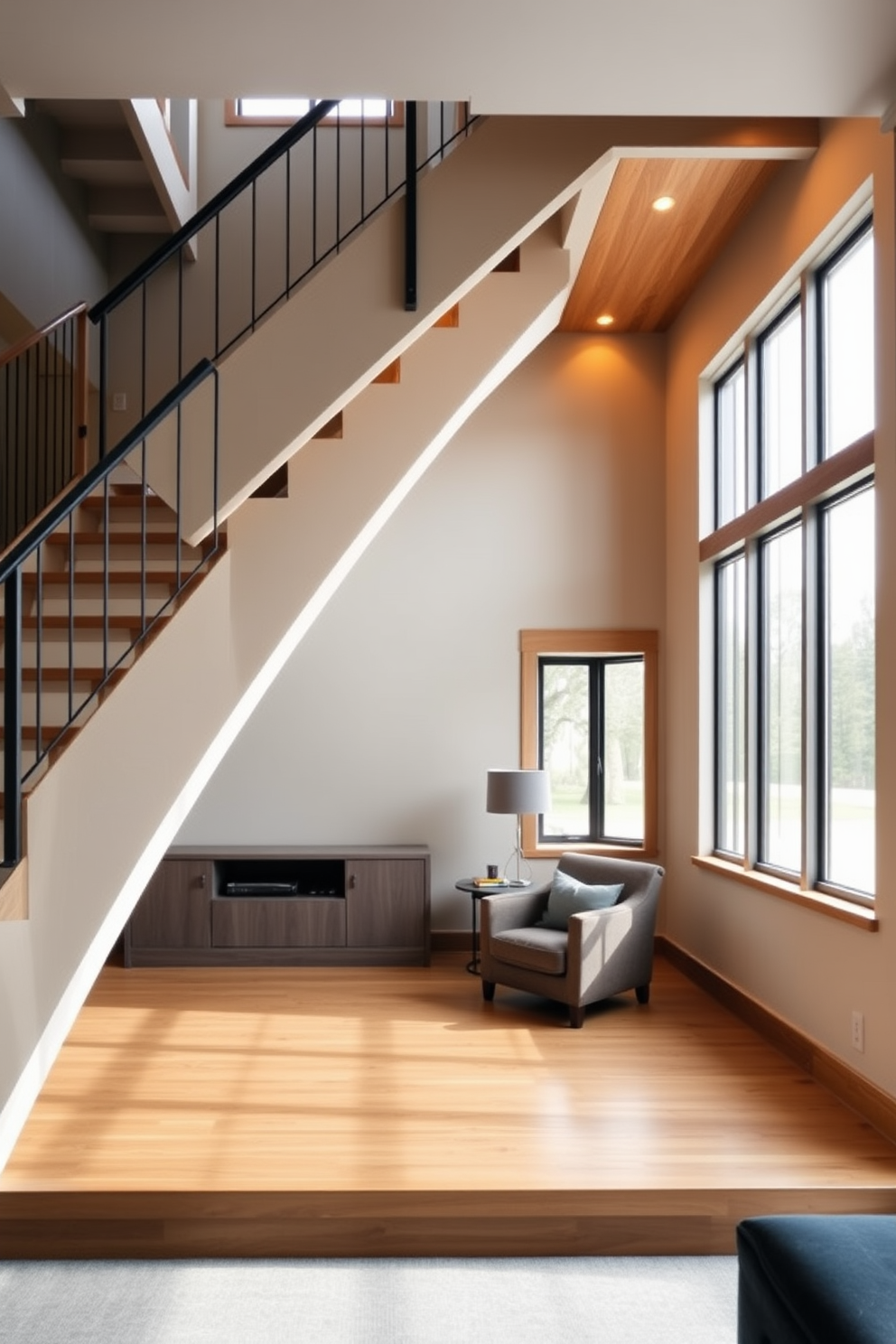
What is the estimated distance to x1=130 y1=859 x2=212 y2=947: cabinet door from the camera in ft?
24.2

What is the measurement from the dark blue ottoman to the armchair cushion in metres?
3.30

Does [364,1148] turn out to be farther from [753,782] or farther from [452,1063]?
[753,782]

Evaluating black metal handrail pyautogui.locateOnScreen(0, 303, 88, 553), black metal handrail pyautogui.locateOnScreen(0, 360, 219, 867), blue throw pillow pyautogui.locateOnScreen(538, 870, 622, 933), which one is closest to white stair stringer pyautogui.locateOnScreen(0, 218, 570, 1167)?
black metal handrail pyautogui.locateOnScreen(0, 360, 219, 867)

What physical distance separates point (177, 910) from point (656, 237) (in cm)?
493

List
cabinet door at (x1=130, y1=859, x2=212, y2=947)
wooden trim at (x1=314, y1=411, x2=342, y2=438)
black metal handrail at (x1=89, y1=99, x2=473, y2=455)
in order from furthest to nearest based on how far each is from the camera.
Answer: black metal handrail at (x1=89, y1=99, x2=473, y2=455) → cabinet door at (x1=130, y1=859, x2=212, y2=947) → wooden trim at (x1=314, y1=411, x2=342, y2=438)

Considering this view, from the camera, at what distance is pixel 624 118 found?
16.5 feet

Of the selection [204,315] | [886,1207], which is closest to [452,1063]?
[886,1207]

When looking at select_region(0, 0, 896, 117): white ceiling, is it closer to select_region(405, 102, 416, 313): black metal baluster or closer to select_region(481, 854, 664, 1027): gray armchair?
select_region(405, 102, 416, 313): black metal baluster

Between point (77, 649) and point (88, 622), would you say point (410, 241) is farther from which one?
point (77, 649)

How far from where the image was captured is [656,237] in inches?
253

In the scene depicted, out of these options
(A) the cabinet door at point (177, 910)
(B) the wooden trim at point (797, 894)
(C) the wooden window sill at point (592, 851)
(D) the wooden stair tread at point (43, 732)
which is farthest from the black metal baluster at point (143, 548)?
(C) the wooden window sill at point (592, 851)

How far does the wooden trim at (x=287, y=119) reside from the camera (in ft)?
25.3

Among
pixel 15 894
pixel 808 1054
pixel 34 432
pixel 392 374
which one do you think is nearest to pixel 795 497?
pixel 392 374

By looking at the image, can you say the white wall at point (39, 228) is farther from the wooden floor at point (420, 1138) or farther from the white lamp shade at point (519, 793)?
the wooden floor at point (420, 1138)
